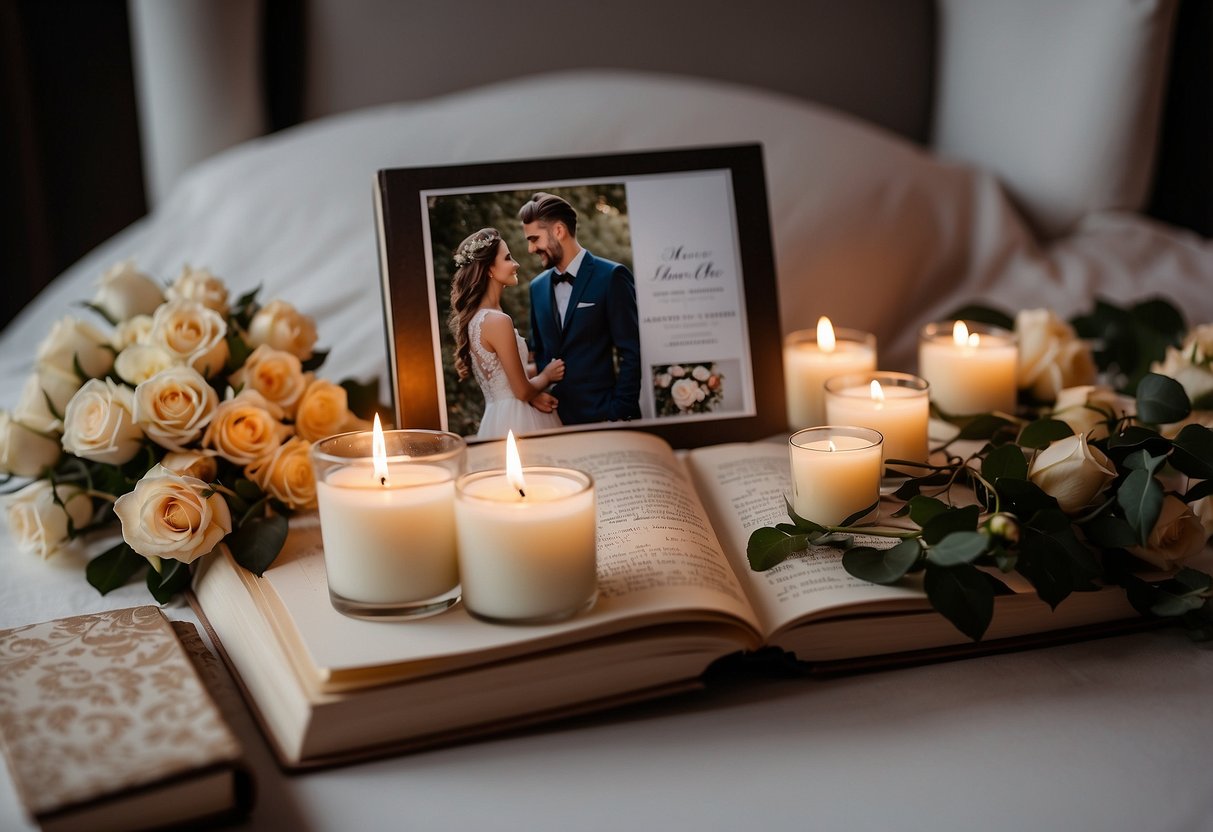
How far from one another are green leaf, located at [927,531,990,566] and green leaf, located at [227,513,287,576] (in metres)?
0.47

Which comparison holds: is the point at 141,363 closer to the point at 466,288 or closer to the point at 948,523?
the point at 466,288

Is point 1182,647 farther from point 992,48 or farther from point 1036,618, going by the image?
point 992,48

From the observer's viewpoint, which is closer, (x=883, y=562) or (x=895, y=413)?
(x=883, y=562)

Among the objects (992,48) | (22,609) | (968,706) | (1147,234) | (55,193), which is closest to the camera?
(968,706)

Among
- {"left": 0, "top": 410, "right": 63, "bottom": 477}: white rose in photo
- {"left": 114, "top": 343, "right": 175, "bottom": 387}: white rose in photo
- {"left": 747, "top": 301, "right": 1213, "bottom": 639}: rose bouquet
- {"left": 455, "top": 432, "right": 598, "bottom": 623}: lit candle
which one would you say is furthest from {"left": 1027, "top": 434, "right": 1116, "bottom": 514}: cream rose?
{"left": 0, "top": 410, "right": 63, "bottom": 477}: white rose in photo

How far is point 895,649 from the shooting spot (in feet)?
2.34

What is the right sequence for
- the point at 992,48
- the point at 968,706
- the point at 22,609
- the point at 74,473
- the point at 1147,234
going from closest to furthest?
the point at 968,706, the point at 22,609, the point at 74,473, the point at 1147,234, the point at 992,48

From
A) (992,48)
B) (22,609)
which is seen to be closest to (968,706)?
(22,609)

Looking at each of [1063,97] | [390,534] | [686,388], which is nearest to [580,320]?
[686,388]

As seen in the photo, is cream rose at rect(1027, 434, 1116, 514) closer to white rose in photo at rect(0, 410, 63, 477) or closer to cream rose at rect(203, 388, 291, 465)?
cream rose at rect(203, 388, 291, 465)

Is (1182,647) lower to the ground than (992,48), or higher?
lower

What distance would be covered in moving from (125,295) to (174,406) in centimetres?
21

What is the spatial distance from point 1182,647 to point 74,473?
0.90 metres

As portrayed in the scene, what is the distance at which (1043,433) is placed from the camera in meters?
0.81
